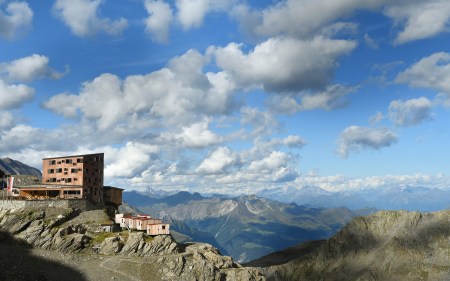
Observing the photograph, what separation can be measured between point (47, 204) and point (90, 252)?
87.3ft

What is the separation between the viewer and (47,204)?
147 meters

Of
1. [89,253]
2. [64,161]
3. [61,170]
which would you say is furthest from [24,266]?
[64,161]

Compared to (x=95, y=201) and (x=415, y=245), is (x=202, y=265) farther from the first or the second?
(x=415, y=245)

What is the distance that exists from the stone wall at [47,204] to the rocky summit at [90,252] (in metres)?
2.08

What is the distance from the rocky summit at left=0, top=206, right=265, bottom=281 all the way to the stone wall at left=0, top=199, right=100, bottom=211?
2.08m

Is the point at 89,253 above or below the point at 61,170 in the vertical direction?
below

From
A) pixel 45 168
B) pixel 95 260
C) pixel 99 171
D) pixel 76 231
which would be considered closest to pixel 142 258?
pixel 95 260

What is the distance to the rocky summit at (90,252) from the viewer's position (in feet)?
402

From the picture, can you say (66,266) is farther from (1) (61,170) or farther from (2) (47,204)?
(1) (61,170)

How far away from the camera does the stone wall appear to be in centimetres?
14175

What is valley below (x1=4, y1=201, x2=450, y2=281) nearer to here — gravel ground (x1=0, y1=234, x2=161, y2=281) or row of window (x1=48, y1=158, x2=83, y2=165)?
gravel ground (x1=0, y1=234, x2=161, y2=281)

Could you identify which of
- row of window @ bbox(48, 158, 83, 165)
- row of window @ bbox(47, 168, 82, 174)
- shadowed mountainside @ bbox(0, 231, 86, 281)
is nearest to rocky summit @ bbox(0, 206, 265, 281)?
shadowed mountainside @ bbox(0, 231, 86, 281)

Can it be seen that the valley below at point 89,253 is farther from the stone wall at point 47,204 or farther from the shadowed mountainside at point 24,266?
the stone wall at point 47,204

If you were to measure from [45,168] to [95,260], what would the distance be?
205 ft
